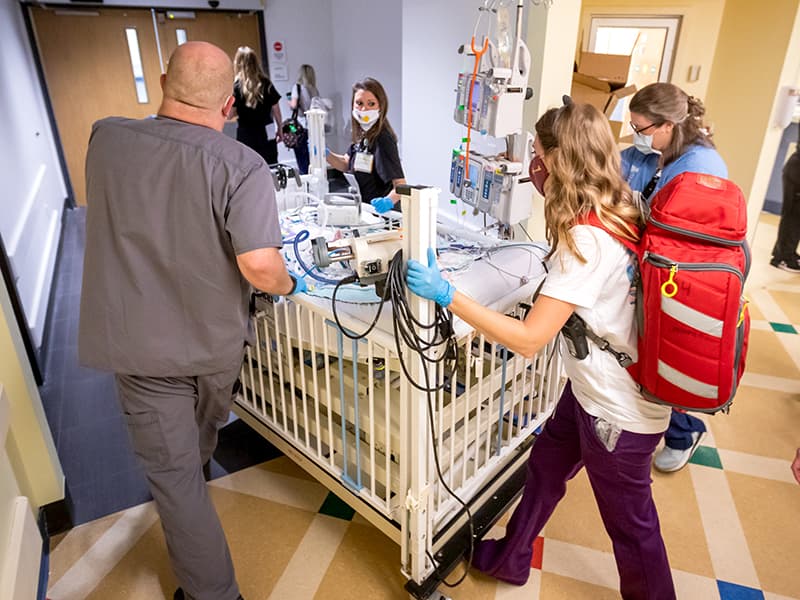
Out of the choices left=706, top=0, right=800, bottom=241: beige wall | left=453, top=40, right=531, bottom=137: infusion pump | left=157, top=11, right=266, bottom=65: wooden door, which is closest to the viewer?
left=453, top=40, right=531, bottom=137: infusion pump

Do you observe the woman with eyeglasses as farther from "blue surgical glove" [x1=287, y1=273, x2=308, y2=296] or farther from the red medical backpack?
"blue surgical glove" [x1=287, y1=273, x2=308, y2=296]

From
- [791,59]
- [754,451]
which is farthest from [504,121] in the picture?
[791,59]

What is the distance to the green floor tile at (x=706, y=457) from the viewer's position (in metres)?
2.28

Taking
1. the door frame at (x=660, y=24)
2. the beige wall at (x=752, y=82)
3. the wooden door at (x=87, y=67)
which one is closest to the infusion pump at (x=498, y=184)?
the beige wall at (x=752, y=82)

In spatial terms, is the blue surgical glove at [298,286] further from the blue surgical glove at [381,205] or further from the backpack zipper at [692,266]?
the backpack zipper at [692,266]

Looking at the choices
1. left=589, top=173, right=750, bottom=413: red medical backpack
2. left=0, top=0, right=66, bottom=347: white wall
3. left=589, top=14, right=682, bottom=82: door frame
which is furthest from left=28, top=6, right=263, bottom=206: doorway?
left=589, top=173, right=750, bottom=413: red medical backpack

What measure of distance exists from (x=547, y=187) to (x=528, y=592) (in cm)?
126

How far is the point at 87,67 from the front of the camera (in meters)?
5.60

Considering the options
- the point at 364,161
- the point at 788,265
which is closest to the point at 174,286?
the point at 364,161

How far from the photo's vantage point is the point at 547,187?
1268 millimetres

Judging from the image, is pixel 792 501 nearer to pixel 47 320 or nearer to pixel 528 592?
pixel 528 592

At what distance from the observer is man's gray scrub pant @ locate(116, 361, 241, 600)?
4.86 ft

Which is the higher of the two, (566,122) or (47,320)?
(566,122)

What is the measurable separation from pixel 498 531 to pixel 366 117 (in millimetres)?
1885
